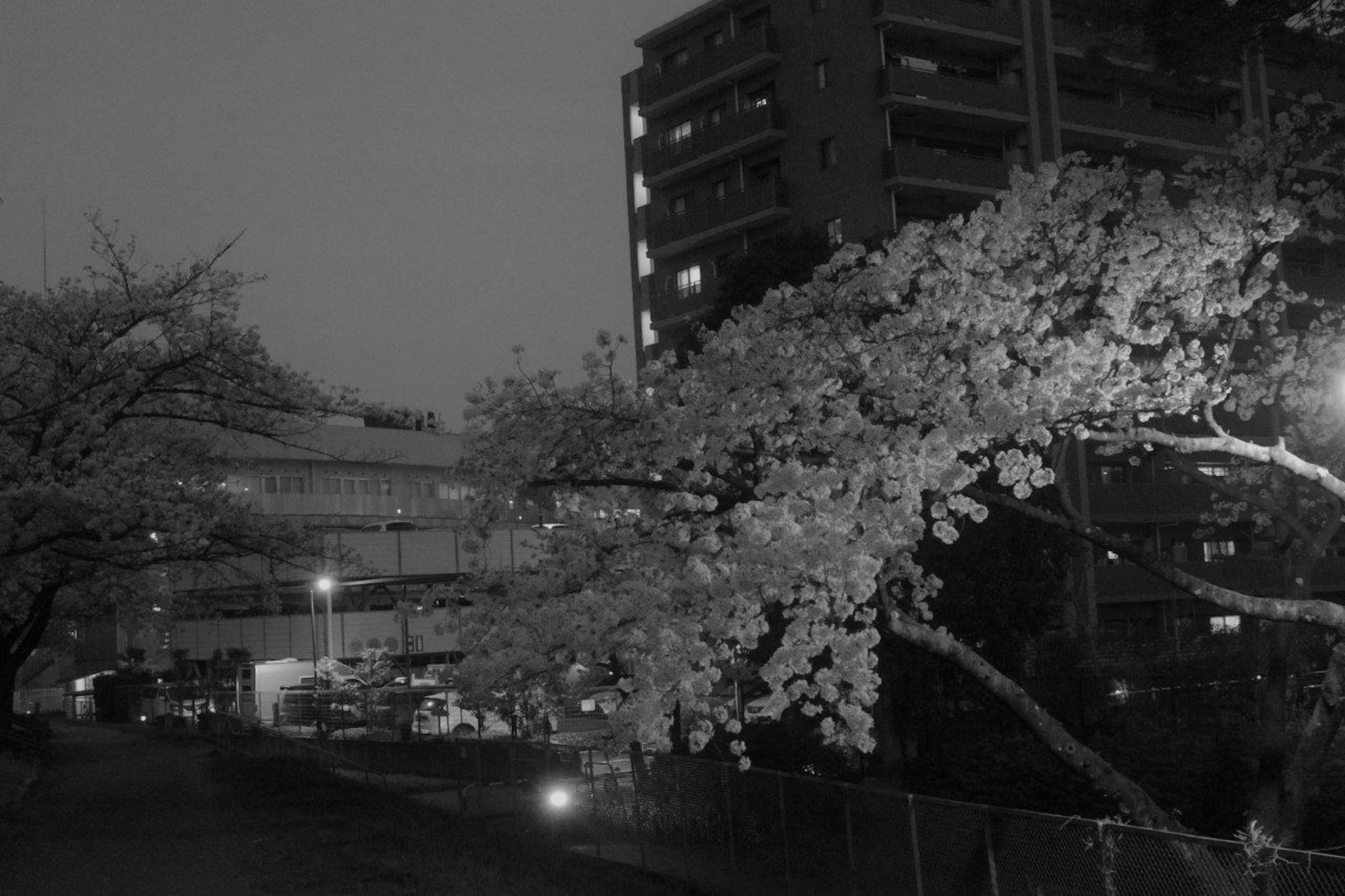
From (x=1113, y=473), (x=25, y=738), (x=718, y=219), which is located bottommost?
(x=25, y=738)

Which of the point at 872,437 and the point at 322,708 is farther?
the point at 322,708

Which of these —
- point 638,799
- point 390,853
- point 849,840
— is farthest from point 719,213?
point 849,840

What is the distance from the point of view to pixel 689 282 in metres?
51.2

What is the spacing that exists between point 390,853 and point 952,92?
1393 inches

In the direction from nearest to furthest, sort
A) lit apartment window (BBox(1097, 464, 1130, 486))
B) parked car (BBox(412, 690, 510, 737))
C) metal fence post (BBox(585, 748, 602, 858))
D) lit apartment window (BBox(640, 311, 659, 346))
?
metal fence post (BBox(585, 748, 602, 858)), parked car (BBox(412, 690, 510, 737)), lit apartment window (BBox(1097, 464, 1130, 486)), lit apartment window (BBox(640, 311, 659, 346))

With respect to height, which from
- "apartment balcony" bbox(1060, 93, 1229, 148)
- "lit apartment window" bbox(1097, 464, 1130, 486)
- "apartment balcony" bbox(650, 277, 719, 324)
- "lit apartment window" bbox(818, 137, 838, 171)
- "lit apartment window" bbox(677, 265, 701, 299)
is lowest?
"lit apartment window" bbox(1097, 464, 1130, 486)

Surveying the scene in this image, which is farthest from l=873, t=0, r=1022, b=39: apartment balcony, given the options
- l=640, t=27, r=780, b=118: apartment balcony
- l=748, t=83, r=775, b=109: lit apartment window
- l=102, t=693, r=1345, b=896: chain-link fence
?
l=102, t=693, r=1345, b=896: chain-link fence

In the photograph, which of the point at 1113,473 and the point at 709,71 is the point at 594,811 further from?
the point at 709,71

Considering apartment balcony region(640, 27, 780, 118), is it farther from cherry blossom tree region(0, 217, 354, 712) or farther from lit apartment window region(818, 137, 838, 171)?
cherry blossom tree region(0, 217, 354, 712)

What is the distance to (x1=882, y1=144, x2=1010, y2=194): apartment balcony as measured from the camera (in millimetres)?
44656

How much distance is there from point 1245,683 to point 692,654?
566 inches

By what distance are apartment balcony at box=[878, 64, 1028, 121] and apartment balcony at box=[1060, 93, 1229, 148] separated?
7.08ft

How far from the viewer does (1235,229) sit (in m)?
13.5

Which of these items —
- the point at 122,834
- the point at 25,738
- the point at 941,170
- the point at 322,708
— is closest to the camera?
the point at 122,834
